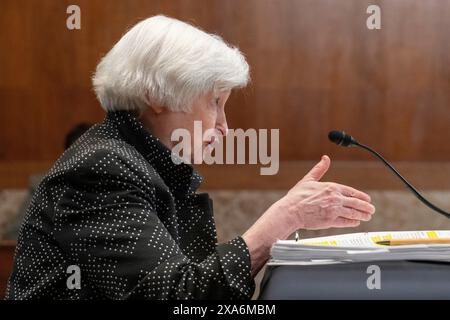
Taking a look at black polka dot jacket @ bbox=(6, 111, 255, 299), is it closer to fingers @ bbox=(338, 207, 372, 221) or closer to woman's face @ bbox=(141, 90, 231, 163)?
woman's face @ bbox=(141, 90, 231, 163)

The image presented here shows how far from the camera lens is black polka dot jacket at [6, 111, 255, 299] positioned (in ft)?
4.10

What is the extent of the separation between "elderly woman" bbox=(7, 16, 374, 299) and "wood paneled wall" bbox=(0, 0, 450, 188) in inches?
90.9

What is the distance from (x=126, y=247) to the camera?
126 centimetres

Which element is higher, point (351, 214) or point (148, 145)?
point (148, 145)

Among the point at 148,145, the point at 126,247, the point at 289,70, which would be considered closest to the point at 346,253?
the point at 126,247

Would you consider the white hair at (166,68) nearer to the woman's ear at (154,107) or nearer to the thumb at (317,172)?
the woman's ear at (154,107)

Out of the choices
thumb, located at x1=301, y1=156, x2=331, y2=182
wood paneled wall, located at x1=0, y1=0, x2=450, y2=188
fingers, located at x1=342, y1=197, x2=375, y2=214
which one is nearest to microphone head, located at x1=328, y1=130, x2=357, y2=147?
thumb, located at x1=301, y1=156, x2=331, y2=182

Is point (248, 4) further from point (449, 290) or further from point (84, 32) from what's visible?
point (449, 290)

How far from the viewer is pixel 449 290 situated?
1.16 metres

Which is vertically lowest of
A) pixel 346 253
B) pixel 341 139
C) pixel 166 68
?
pixel 346 253

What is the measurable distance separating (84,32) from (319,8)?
128 centimetres

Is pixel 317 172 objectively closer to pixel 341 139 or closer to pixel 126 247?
pixel 341 139

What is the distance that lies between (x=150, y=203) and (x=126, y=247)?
0.44ft

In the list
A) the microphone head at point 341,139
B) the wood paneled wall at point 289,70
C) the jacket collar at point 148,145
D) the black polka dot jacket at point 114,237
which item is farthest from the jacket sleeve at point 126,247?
the wood paneled wall at point 289,70
